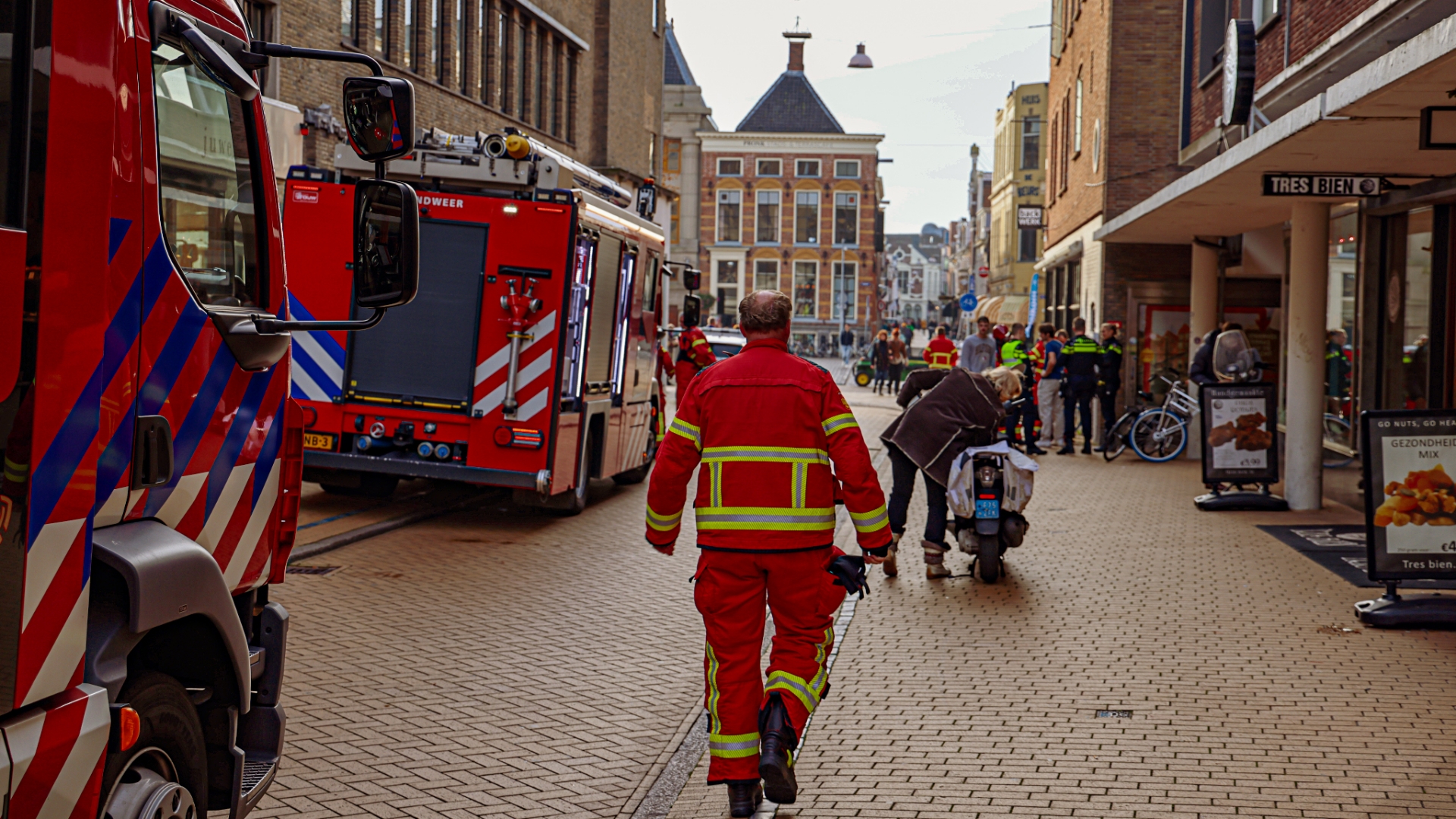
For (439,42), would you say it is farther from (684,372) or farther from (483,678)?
(483,678)

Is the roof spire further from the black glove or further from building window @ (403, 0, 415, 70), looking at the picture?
the black glove

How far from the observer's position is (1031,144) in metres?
62.7

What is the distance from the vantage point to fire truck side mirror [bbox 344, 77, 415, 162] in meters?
3.75

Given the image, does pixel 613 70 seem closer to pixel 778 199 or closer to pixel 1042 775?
pixel 1042 775

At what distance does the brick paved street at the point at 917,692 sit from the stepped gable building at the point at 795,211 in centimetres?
6797

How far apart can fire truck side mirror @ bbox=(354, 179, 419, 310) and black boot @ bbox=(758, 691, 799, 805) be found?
1932mm

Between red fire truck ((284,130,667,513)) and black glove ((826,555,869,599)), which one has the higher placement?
red fire truck ((284,130,667,513))

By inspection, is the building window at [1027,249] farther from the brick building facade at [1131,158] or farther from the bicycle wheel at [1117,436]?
the bicycle wheel at [1117,436]

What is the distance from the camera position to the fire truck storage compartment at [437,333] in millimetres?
11133

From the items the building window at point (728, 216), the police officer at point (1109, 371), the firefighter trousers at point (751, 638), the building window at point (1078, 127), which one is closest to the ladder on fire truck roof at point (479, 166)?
the firefighter trousers at point (751, 638)

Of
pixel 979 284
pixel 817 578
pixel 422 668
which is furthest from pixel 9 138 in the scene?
pixel 979 284

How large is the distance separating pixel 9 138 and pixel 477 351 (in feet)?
28.0

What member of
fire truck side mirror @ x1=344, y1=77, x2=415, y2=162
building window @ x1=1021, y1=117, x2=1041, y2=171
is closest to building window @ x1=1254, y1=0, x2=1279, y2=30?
fire truck side mirror @ x1=344, y1=77, x2=415, y2=162

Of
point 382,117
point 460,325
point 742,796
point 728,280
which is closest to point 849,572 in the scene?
point 742,796
